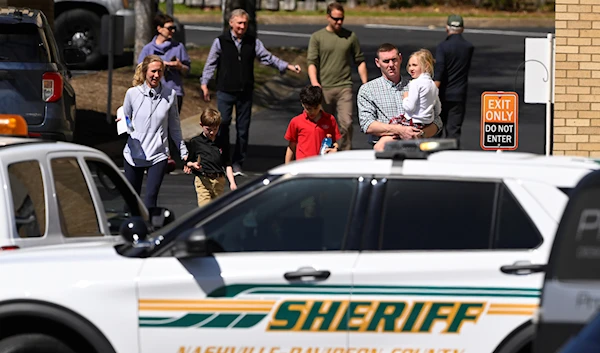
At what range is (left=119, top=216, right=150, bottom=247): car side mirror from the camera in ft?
20.7

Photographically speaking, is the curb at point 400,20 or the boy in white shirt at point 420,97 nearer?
the boy in white shirt at point 420,97

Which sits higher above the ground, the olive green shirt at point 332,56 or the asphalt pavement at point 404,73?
the olive green shirt at point 332,56

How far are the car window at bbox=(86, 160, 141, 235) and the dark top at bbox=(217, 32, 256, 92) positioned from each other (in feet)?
22.0

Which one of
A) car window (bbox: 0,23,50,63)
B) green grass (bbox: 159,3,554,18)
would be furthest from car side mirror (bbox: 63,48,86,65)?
green grass (bbox: 159,3,554,18)

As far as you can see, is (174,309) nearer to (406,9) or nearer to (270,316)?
(270,316)

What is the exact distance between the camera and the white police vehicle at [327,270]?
19.3 ft

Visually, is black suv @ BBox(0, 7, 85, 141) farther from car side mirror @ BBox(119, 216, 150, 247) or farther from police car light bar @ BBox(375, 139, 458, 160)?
police car light bar @ BBox(375, 139, 458, 160)

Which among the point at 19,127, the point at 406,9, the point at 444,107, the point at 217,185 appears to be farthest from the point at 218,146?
the point at 406,9

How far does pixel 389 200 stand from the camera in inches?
241

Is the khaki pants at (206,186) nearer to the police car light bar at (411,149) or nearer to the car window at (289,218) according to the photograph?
the police car light bar at (411,149)

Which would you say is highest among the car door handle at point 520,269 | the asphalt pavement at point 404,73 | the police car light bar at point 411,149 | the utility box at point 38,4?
the utility box at point 38,4

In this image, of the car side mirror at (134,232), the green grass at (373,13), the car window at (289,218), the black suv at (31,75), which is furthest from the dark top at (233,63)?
the green grass at (373,13)

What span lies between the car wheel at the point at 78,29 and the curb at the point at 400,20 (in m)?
15.1

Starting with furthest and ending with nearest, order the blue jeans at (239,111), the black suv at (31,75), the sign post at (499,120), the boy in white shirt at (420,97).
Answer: the blue jeans at (239,111) → the black suv at (31,75) → the sign post at (499,120) → the boy in white shirt at (420,97)
